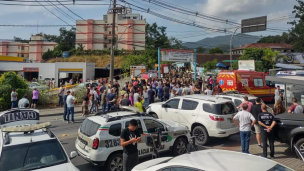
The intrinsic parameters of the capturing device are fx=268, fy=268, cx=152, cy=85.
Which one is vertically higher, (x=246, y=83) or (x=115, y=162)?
(x=246, y=83)

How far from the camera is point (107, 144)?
6.87 metres

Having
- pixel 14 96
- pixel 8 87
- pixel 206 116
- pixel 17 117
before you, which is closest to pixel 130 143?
pixel 17 117

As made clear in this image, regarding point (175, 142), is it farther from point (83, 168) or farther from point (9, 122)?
point (9, 122)

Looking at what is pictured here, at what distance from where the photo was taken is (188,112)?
10.6 metres

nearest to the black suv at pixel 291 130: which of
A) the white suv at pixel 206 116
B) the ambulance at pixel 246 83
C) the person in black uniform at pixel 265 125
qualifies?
the person in black uniform at pixel 265 125

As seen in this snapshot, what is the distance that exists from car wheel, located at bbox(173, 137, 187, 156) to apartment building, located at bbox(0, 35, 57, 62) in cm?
9578

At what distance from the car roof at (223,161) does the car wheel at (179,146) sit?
4.04 metres

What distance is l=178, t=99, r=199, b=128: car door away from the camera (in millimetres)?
10344

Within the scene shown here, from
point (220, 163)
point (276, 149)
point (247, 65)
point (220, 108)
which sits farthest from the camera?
point (247, 65)

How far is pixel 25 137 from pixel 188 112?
6.34m

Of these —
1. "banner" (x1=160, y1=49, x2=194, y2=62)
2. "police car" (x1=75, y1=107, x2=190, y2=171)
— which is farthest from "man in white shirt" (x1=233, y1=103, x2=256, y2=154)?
"banner" (x1=160, y1=49, x2=194, y2=62)

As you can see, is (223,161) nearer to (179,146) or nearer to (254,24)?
(179,146)

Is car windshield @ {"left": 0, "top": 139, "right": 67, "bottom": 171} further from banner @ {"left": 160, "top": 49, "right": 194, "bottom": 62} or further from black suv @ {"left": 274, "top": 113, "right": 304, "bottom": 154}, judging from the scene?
banner @ {"left": 160, "top": 49, "right": 194, "bottom": 62}

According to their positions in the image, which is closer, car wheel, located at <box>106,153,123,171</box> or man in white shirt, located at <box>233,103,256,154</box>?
car wheel, located at <box>106,153,123,171</box>
